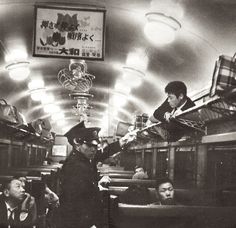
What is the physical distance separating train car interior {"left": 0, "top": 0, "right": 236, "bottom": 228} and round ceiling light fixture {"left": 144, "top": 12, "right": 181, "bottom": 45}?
1cm

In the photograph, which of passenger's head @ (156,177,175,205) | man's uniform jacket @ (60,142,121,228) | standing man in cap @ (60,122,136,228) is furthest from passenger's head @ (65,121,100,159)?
passenger's head @ (156,177,175,205)

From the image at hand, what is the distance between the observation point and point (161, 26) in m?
4.12

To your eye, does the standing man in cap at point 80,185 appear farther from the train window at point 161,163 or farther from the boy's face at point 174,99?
the train window at point 161,163

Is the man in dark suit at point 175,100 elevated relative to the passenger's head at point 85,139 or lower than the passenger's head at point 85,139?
elevated

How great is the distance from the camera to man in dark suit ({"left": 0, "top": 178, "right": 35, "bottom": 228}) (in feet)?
11.7

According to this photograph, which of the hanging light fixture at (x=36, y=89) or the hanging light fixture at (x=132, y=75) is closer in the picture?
the hanging light fixture at (x=132, y=75)

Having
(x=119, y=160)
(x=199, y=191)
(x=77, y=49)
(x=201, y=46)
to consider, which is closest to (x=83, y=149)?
(x=77, y=49)

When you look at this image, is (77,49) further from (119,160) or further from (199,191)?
(119,160)

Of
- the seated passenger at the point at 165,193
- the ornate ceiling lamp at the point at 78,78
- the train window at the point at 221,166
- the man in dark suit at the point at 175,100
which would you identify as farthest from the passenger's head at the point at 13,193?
the ornate ceiling lamp at the point at 78,78

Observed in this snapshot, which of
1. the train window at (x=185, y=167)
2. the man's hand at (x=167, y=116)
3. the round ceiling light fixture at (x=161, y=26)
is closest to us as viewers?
the round ceiling light fixture at (x=161, y=26)

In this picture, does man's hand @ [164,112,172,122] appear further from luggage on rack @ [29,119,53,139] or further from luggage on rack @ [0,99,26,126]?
luggage on rack @ [29,119,53,139]

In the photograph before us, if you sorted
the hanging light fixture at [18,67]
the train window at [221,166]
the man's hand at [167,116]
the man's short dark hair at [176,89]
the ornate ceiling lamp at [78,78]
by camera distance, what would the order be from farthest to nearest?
the ornate ceiling lamp at [78,78], the hanging light fixture at [18,67], the man's hand at [167,116], the man's short dark hair at [176,89], the train window at [221,166]

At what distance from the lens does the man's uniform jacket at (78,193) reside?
145 inches

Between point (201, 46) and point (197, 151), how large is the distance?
67.1 inches
